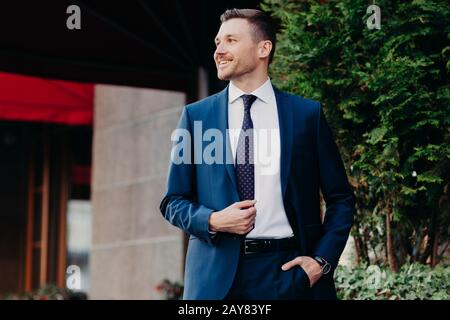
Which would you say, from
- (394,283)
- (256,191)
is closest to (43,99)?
(394,283)

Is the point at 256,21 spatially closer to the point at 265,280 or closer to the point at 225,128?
the point at 225,128

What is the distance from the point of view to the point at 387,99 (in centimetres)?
531

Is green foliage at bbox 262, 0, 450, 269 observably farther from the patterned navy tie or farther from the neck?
the patterned navy tie

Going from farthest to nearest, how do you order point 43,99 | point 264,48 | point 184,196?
point 43,99 → point 264,48 → point 184,196

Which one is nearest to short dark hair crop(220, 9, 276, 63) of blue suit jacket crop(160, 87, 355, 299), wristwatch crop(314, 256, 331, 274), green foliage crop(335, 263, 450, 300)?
blue suit jacket crop(160, 87, 355, 299)

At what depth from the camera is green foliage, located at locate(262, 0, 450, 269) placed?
5312 millimetres

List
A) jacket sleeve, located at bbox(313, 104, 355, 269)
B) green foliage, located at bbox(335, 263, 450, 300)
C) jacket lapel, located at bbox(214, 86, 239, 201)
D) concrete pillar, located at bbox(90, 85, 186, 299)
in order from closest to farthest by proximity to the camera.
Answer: jacket lapel, located at bbox(214, 86, 239, 201)
jacket sleeve, located at bbox(313, 104, 355, 269)
green foliage, located at bbox(335, 263, 450, 300)
concrete pillar, located at bbox(90, 85, 186, 299)

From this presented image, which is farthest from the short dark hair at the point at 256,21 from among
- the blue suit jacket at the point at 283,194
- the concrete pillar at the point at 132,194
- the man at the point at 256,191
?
the concrete pillar at the point at 132,194

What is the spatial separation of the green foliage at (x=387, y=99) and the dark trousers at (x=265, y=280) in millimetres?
2425

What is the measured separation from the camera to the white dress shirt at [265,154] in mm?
3039

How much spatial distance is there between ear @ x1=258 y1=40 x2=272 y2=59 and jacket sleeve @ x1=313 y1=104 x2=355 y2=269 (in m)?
0.28

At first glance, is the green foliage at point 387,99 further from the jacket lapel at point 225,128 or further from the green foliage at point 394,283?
the jacket lapel at point 225,128

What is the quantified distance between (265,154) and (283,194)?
0.16 meters

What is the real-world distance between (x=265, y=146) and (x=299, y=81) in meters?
2.61
